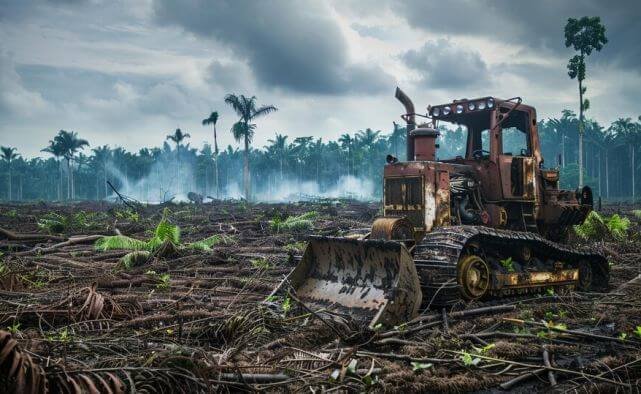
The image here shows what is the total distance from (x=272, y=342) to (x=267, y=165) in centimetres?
9207

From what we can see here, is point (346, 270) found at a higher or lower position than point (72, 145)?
lower

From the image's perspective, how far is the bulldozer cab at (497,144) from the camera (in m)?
8.72

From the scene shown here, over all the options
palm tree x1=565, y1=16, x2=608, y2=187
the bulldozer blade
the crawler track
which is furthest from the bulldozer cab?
palm tree x1=565, y1=16, x2=608, y2=187

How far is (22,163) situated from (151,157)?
29215 millimetres

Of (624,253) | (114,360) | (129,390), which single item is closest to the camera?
(129,390)

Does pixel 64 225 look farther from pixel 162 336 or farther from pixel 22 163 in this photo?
pixel 22 163

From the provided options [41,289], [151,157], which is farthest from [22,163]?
[41,289]

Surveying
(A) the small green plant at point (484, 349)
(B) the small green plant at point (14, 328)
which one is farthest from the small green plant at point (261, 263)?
(A) the small green plant at point (484, 349)

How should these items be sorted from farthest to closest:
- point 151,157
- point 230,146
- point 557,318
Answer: point 230,146
point 151,157
point 557,318

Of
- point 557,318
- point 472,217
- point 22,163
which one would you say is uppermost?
point 22,163

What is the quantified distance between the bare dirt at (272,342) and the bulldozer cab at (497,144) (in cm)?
207

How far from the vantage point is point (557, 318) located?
6617 mm

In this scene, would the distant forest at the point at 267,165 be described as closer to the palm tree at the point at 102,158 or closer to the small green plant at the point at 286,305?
the palm tree at the point at 102,158

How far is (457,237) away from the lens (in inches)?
267
